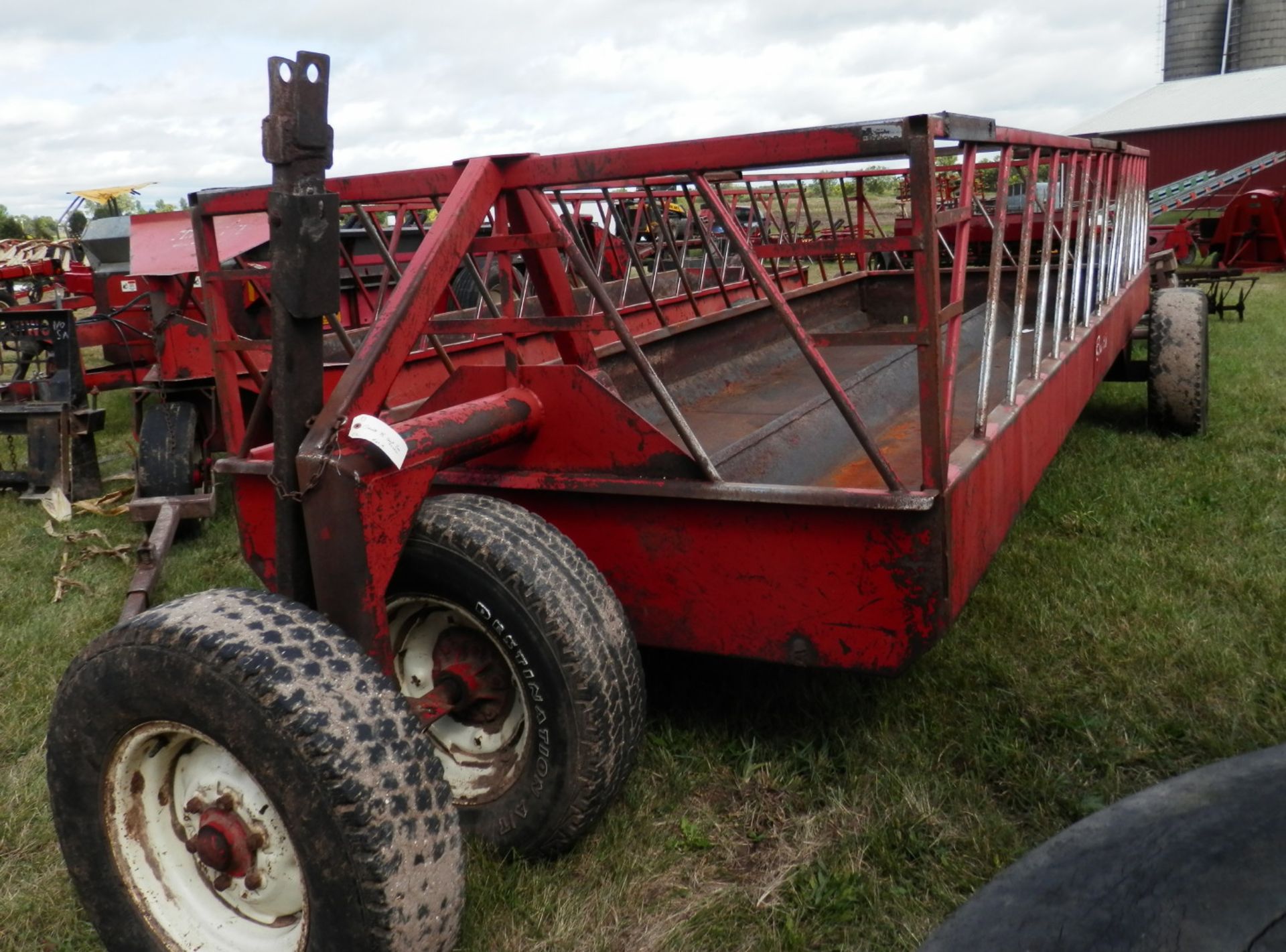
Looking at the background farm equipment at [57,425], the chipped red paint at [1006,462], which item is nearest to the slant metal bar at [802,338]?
the chipped red paint at [1006,462]

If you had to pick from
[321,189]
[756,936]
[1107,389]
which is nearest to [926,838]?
[756,936]

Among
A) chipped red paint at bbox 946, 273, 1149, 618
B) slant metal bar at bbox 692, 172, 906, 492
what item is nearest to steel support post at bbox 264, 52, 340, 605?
slant metal bar at bbox 692, 172, 906, 492

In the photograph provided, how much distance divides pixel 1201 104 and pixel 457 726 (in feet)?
125

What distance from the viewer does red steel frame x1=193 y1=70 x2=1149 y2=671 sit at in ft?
7.03

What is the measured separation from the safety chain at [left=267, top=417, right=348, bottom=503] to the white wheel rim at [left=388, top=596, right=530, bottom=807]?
444 mm

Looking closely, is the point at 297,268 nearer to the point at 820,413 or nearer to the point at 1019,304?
the point at 1019,304

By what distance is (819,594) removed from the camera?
7.98 ft

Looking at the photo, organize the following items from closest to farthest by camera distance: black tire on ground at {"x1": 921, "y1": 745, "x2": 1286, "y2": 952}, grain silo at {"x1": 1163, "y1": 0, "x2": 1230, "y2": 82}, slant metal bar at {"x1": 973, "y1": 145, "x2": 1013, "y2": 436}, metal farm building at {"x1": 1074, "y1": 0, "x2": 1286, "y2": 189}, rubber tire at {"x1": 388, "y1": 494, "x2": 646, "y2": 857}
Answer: black tire on ground at {"x1": 921, "y1": 745, "x2": 1286, "y2": 952}
rubber tire at {"x1": 388, "y1": 494, "x2": 646, "y2": 857}
slant metal bar at {"x1": 973, "y1": 145, "x2": 1013, "y2": 436}
metal farm building at {"x1": 1074, "y1": 0, "x2": 1286, "y2": 189}
grain silo at {"x1": 1163, "y1": 0, "x2": 1230, "y2": 82}

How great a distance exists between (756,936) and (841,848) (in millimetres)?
340

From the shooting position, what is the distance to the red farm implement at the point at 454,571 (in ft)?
6.07

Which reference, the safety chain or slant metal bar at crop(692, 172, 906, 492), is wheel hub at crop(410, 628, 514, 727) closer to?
the safety chain

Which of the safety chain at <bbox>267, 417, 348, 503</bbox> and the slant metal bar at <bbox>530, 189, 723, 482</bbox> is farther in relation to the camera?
the slant metal bar at <bbox>530, 189, 723, 482</bbox>

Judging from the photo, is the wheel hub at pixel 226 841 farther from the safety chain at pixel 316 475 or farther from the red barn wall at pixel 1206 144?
the red barn wall at pixel 1206 144

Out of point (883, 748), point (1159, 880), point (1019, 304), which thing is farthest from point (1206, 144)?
point (1159, 880)
